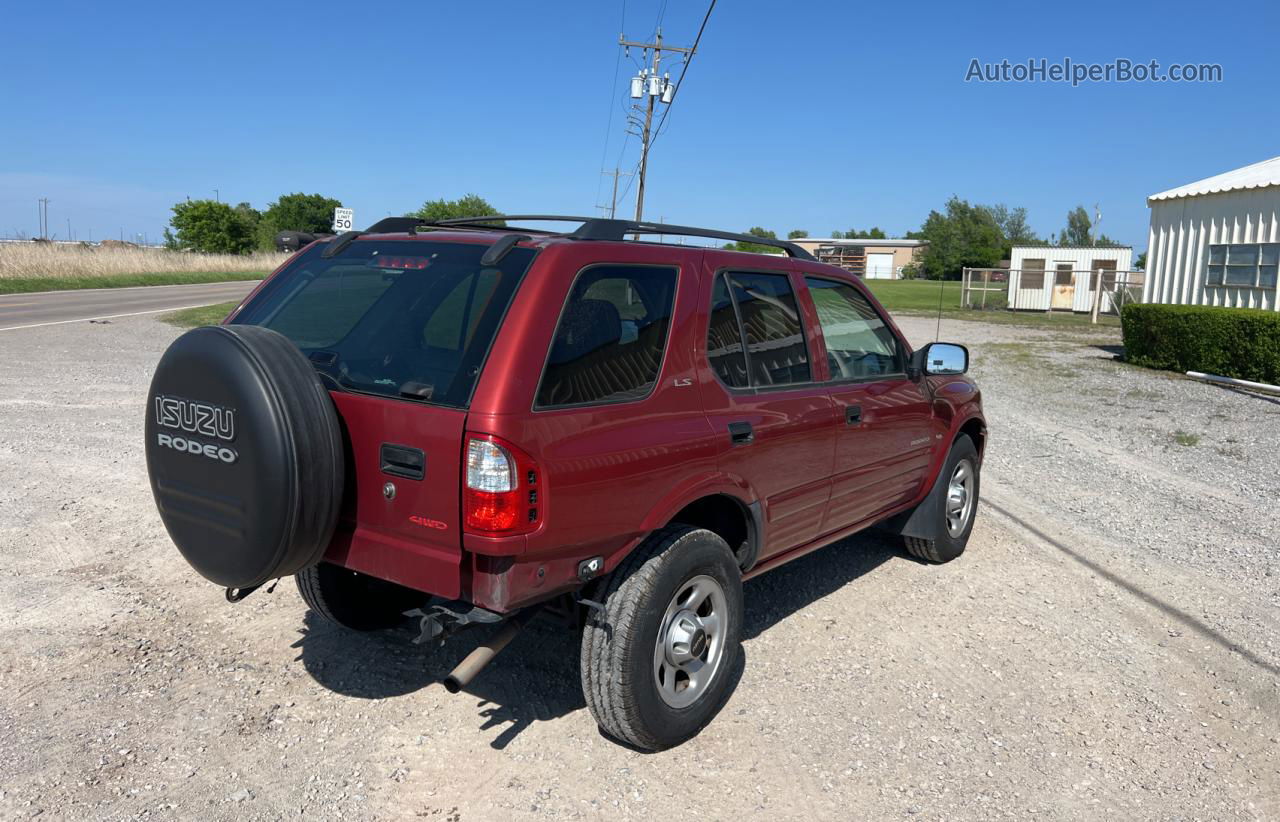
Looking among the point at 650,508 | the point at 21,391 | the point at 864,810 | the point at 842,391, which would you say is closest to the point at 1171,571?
the point at 842,391

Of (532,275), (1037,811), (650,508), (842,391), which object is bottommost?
(1037,811)

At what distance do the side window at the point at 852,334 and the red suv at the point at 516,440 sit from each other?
39cm

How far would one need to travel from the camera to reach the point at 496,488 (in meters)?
2.99

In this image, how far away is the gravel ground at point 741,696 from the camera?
3.36 m

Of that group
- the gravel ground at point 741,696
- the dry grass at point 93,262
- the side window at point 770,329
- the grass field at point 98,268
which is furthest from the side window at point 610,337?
the dry grass at point 93,262

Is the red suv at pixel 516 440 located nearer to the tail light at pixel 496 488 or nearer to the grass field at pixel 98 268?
the tail light at pixel 496 488

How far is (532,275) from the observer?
3.28 meters

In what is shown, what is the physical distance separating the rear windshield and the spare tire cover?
0.27 m

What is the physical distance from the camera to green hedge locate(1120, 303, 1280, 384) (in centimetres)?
1473

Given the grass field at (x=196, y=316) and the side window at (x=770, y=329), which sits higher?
the side window at (x=770, y=329)

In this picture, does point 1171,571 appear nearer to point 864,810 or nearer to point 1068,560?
point 1068,560

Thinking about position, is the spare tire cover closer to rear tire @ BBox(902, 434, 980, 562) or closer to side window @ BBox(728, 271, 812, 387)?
side window @ BBox(728, 271, 812, 387)

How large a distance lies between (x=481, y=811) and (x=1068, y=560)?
4403mm

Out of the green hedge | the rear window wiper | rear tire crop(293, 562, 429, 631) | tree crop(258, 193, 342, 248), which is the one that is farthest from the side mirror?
tree crop(258, 193, 342, 248)
